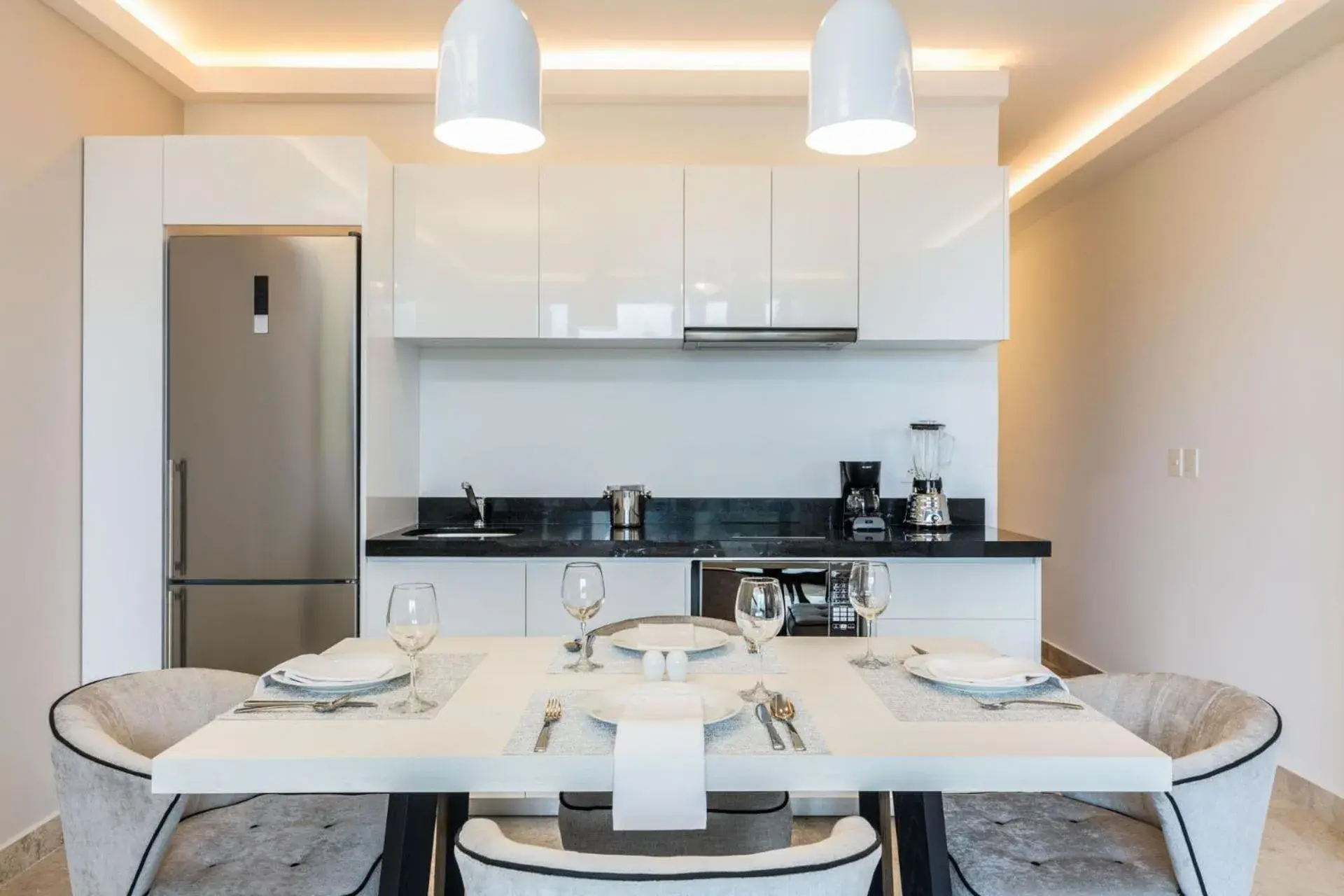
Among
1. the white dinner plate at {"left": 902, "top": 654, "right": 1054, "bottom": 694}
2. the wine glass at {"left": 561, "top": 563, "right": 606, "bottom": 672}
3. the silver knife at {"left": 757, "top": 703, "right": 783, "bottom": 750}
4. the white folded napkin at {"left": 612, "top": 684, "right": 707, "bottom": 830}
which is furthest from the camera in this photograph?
the wine glass at {"left": 561, "top": 563, "right": 606, "bottom": 672}

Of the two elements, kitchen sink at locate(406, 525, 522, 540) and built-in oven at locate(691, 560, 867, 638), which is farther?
kitchen sink at locate(406, 525, 522, 540)

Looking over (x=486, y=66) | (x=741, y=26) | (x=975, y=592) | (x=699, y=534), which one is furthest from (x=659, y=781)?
(x=741, y=26)

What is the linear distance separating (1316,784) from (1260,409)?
124 centimetres

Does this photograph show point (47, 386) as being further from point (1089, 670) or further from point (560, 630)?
point (1089, 670)

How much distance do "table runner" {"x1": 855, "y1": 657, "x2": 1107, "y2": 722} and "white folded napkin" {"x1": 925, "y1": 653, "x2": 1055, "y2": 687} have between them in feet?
0.06

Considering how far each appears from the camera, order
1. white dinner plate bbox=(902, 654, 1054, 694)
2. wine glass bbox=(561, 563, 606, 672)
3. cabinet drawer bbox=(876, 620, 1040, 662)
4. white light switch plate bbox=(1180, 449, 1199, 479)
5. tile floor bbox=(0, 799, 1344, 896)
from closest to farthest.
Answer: white dinner plate bbox=(902, 654, 1054, 694) → wine glass bbox=(561, 563, 606, 672) → tile floor bbox=(0, 799, 1344, 896) → cabinet drawer bbox=(876, 620, 1040, 662) → white light switch plate bbox=(1180, 449, 1199, 479)

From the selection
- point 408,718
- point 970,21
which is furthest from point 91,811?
point 970,21

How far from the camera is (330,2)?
2955 millimetres

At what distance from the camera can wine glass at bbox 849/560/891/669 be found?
1659 millimetres

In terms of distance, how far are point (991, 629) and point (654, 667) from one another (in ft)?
5.59

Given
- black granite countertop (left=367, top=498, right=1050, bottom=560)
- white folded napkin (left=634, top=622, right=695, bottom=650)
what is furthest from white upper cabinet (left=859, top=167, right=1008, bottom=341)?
white folded napkin (left=634, top=622, right=695, bottom=650)

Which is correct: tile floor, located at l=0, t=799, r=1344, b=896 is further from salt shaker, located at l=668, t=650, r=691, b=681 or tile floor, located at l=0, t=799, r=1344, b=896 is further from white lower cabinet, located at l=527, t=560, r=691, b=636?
salt shaker, located at l=668, t=650, r=691, b=681

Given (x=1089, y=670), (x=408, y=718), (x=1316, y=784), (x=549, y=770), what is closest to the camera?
(x=549, y=770)

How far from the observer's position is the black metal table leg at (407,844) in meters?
1.37
